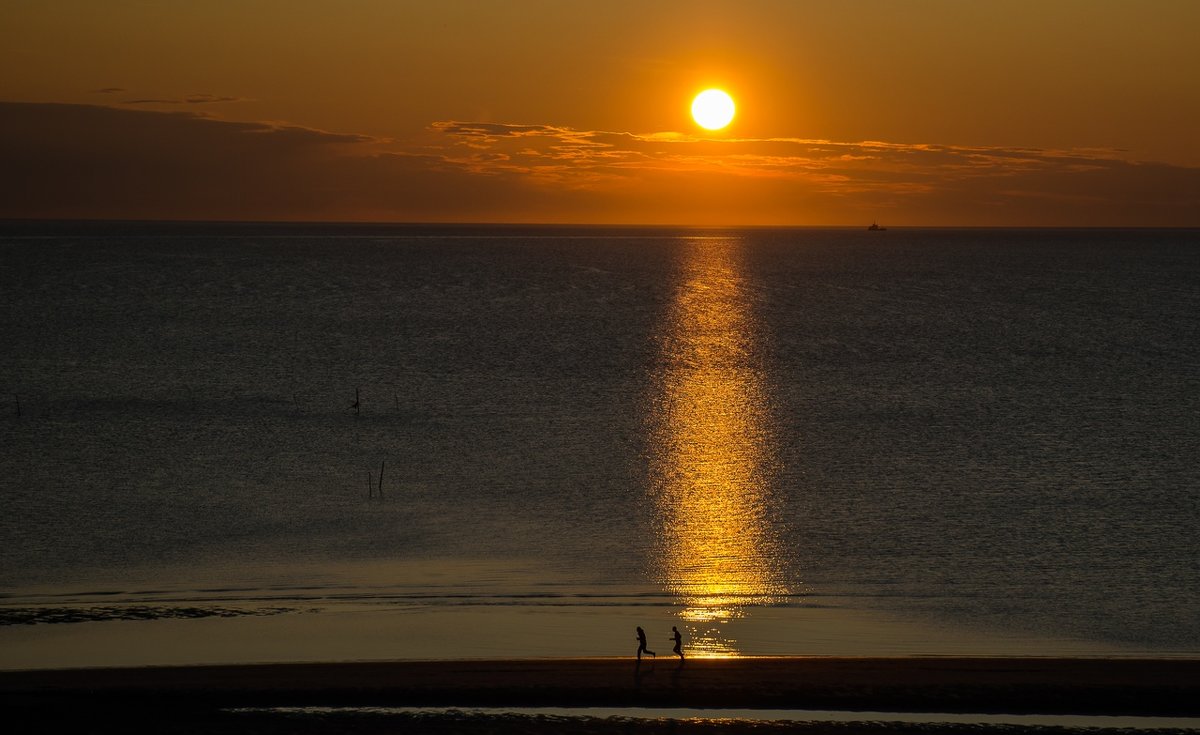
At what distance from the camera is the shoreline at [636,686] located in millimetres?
22438

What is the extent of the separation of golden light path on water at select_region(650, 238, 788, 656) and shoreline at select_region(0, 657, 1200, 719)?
139 inches

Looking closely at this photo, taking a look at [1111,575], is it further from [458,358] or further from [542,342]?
[542,342]

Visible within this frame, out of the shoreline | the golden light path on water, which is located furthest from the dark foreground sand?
the golden light path on water

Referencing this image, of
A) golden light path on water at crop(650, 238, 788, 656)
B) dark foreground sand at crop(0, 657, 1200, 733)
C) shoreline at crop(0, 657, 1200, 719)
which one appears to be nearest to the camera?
dark foreground sand at crop(0, 657, 1200, 733)

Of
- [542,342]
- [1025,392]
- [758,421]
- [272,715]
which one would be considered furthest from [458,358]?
[272,715]

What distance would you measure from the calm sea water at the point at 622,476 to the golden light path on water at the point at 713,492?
17 cm

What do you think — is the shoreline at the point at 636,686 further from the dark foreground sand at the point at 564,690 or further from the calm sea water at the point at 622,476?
the calm sea water at the point at 622,476

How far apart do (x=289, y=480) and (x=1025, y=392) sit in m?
49.1

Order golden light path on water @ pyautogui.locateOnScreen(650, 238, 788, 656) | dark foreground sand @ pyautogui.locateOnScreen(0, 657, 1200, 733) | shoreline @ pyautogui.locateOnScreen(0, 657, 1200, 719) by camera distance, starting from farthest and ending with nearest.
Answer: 1. golden light path on water @ pyautogui.locateOnScreen(650, 238, 788, 656)
2. shoreline @ pyautogui.locateOnScreen(0, 657, 1200, 719)
3. dark foreground sand @ pyautogui.locateOnScreen(0, 657, 1200, 733)

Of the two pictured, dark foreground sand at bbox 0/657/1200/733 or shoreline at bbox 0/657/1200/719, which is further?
shoreline at bbox 0/657/1200/719

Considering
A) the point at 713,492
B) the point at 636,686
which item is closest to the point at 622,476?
the point at 713,492

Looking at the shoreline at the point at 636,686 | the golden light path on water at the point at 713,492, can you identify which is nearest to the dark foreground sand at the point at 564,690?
the shoreline at the point at 636,686

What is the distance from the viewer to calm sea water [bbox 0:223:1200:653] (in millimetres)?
33000

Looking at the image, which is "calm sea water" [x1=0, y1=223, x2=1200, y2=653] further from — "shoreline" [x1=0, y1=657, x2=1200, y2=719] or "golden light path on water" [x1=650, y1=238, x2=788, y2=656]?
"shoreline" [x1=0, y1=657, x2=1200, y2=719]
